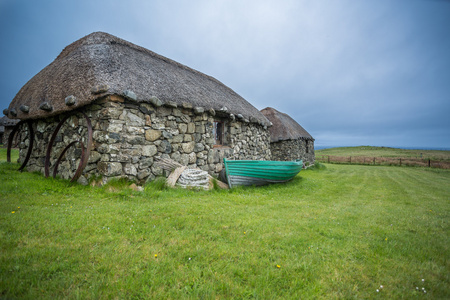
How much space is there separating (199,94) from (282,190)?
4.62 meters

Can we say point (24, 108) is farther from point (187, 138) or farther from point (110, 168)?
point (187, 138)

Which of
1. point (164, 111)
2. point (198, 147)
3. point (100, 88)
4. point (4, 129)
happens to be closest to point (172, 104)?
point (164, 111)

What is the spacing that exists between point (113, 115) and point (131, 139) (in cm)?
73

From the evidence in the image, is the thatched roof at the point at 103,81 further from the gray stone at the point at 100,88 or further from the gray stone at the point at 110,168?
the gray stone at the point at 110,168

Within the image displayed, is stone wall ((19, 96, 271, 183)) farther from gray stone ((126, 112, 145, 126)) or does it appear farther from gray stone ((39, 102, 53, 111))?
gray stone ((39, 102, 53, 111))

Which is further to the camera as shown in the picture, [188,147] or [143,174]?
[188,147]

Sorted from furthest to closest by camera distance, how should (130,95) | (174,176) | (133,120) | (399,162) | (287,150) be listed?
(399,162), (287,150), (174,176), (133,120), (130,95)

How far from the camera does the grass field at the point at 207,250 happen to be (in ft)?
6.46

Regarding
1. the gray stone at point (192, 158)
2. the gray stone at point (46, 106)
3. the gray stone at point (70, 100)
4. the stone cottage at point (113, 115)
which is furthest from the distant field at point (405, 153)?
the gray stone at point (46, 106)

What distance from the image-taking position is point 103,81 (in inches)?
212

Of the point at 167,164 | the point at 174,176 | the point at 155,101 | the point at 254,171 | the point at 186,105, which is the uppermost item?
the point at 186,105

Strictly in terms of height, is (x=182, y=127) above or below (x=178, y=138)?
above

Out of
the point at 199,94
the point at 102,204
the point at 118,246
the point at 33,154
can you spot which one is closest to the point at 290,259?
the point at 118,246

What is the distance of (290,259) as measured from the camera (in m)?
2.54
